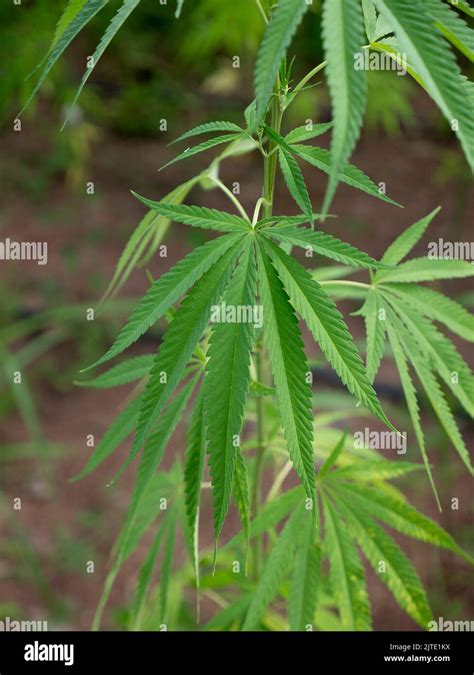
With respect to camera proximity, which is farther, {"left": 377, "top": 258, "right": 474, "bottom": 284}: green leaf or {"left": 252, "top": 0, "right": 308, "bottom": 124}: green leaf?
{"left": 377, "top": 258, "right": 474, "bottom": 284}: green leaf

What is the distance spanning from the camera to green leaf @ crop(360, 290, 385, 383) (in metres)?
0.84

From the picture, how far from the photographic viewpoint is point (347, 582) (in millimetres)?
977

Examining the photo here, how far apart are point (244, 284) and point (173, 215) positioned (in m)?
0.10

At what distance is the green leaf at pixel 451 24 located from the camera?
1.87 feet

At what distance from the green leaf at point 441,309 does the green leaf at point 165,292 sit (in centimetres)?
30

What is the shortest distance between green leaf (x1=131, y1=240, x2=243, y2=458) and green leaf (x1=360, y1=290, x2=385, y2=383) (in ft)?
0.67

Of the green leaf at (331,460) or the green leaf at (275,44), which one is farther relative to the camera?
the green leaf at (331,460)

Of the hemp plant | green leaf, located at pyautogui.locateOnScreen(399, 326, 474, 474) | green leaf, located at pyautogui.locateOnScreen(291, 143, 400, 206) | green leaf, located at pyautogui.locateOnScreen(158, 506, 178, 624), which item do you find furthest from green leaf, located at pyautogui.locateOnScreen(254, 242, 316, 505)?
green leaf, located at pyautogui.locateOnScreen(158, 506, 178, 624)

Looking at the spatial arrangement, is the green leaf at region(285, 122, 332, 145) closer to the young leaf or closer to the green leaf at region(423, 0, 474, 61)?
the young leaf

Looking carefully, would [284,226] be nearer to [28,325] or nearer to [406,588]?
[406,588]

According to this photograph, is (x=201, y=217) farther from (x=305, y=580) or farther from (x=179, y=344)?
(x=305, y=580)

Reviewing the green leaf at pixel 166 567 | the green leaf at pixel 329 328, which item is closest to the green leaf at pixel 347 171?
the green leaf at pixel 329 328

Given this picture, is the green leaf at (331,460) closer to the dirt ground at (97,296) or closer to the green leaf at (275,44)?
the green leaf at (275,44)
